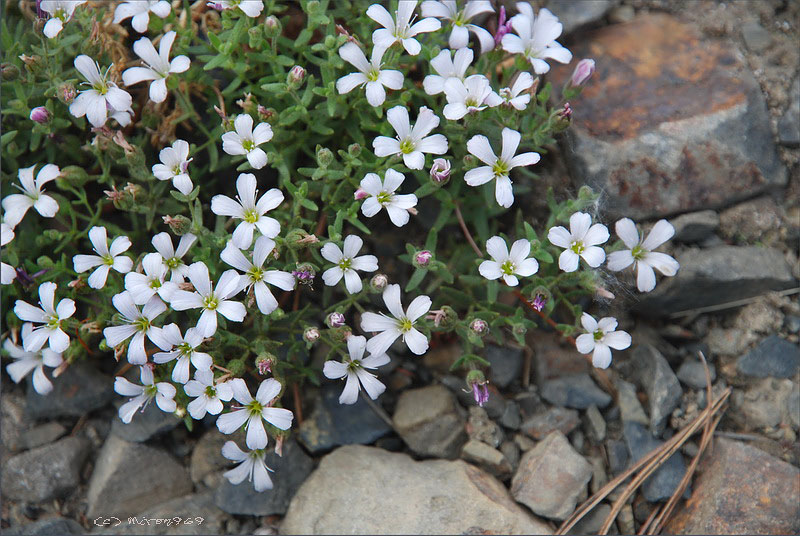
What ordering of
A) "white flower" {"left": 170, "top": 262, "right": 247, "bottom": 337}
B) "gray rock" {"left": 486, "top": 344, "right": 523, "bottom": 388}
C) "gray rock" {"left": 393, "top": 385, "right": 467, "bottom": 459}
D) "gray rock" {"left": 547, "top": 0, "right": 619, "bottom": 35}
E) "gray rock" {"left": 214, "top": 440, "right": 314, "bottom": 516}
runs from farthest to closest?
"gray rock" {"left": 547, "top": 0, "right": 619, "bottom": 35} < "gray rock" {"left": 486, "top": 344, "right": 523, "bottom": 388} < "gray rock" {"left": 393, "top": 385, "right": 467, "bottom": 459} < "gray rock" {"left": 214, "top": 440, "right": 314, "bottom": 516} < "white flower" {"left": 170, "top": 262, "right": 247, "bottom": 337}

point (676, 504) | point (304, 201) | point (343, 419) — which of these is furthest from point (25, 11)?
point (676, 504)

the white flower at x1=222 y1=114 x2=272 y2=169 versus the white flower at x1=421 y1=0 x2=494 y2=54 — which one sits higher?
the white flower at x1=421 y1=0 x2=494 y2=54

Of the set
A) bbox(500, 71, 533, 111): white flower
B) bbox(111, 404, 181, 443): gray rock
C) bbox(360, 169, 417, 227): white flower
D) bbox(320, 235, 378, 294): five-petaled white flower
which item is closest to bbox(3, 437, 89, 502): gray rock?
bbox(111, 404, 181, 443): gray rock

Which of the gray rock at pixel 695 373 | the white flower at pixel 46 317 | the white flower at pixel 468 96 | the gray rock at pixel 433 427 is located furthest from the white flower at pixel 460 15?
the white flower at pixel 46 317

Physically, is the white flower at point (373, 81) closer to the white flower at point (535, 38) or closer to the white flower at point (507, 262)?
the white flower at point (535, 38)

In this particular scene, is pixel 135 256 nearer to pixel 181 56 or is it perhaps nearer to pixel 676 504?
pixel 181 56

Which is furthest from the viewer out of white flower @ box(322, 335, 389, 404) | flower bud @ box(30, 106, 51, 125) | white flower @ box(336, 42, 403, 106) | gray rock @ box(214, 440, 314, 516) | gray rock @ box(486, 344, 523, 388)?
gray rock @ box(486, 344, 523, 388)

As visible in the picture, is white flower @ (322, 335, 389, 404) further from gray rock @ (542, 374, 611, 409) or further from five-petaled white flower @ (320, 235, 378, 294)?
gray rock @ (542, 374, 611, 409)
